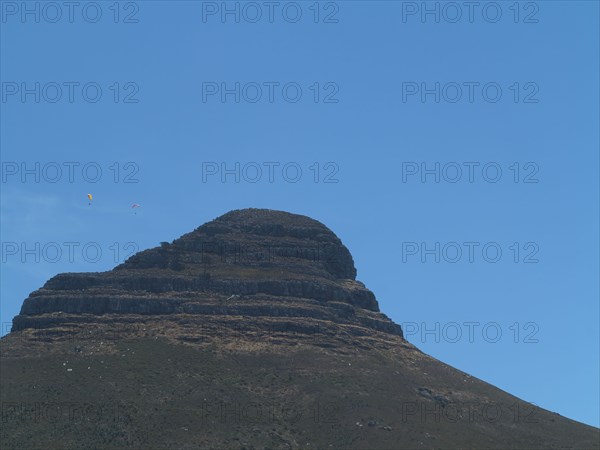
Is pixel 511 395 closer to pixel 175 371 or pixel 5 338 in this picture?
pixel 175 371

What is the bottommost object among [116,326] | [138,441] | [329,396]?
[138,441]

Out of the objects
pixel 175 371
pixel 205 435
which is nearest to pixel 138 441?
pixel 205 435

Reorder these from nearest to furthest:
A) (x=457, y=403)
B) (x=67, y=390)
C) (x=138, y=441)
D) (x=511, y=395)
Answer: (x=138, y=441) < (x=67, y=390) < (x=457, y=403) < (x=511, y=395)

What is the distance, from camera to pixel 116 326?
196 metres

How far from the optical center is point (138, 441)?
534ft

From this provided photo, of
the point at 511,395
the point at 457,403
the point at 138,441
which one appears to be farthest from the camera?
the point at 511,395

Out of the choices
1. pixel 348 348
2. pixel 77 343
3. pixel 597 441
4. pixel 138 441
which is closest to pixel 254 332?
pixel 348 348

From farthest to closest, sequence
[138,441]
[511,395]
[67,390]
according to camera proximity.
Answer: [511,395]
[67,390]
[138,441]

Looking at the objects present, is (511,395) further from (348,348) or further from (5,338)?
(5,338)

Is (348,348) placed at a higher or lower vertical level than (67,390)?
higher

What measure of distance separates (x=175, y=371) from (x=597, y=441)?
204 ft

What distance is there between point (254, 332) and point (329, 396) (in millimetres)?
23355

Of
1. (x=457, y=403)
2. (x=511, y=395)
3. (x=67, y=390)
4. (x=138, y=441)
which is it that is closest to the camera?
(x=138, y=441)

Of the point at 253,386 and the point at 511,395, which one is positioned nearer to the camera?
the point at 253,386
